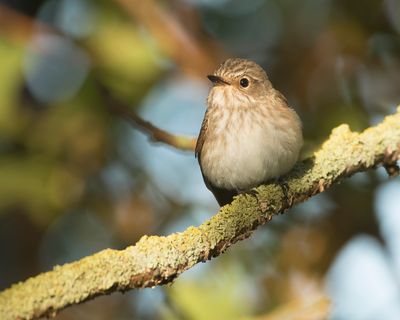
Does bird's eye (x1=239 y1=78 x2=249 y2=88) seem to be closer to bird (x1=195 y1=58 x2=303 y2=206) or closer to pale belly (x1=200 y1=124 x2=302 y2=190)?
bird (x1=195 y1=58 x2=303 y2=206)

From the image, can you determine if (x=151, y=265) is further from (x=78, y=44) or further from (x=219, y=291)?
(x=78, y=44)

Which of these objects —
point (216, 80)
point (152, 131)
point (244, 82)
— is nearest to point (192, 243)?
point (152, 131)

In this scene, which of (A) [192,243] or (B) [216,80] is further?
(B) [216,80]

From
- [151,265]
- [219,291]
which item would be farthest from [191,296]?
[151,265]

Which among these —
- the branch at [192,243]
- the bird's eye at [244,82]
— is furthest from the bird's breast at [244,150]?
the branch at [192,243]

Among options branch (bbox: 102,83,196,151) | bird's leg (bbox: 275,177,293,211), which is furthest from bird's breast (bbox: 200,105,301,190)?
bird's leg (bbox: 275,177,293,211)

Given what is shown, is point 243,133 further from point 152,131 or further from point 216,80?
point 152,131
